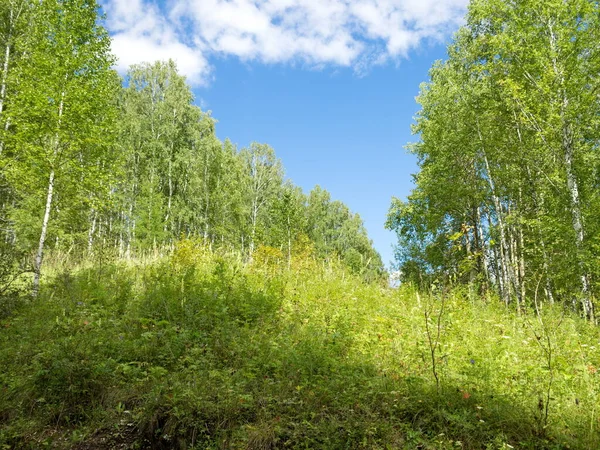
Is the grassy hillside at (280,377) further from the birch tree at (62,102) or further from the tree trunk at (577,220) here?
the birch tree at (62,102)

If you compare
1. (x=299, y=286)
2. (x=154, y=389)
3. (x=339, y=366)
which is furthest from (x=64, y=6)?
(x=339, y=366)

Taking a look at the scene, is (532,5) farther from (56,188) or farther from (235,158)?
(235,158)

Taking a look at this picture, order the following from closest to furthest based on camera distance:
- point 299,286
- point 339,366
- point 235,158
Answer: point 339,366
point 299,286
point 235,158

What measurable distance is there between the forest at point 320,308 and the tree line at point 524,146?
0.10 m

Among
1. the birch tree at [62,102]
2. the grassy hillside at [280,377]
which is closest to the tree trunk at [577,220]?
the grassy hillside at [280,377]

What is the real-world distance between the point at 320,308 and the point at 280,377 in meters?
2.62

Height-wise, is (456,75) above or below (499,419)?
above

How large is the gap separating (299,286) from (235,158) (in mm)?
26220

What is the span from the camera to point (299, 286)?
27.3 ft

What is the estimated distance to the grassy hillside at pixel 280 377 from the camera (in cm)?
367

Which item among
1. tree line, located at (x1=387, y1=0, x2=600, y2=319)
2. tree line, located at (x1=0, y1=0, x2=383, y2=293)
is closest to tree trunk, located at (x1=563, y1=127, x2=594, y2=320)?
tree line, located at (x1=387, y1=0, x2=600, y2=319)

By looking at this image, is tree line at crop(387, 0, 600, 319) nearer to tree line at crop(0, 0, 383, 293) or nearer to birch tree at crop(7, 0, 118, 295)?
tree line at crop(0, 0, 383, 293)

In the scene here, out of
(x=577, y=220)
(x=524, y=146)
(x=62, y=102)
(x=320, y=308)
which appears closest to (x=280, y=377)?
(x=320, y=308)

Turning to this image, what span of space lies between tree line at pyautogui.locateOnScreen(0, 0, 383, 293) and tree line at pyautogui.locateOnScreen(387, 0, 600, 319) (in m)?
5.40
